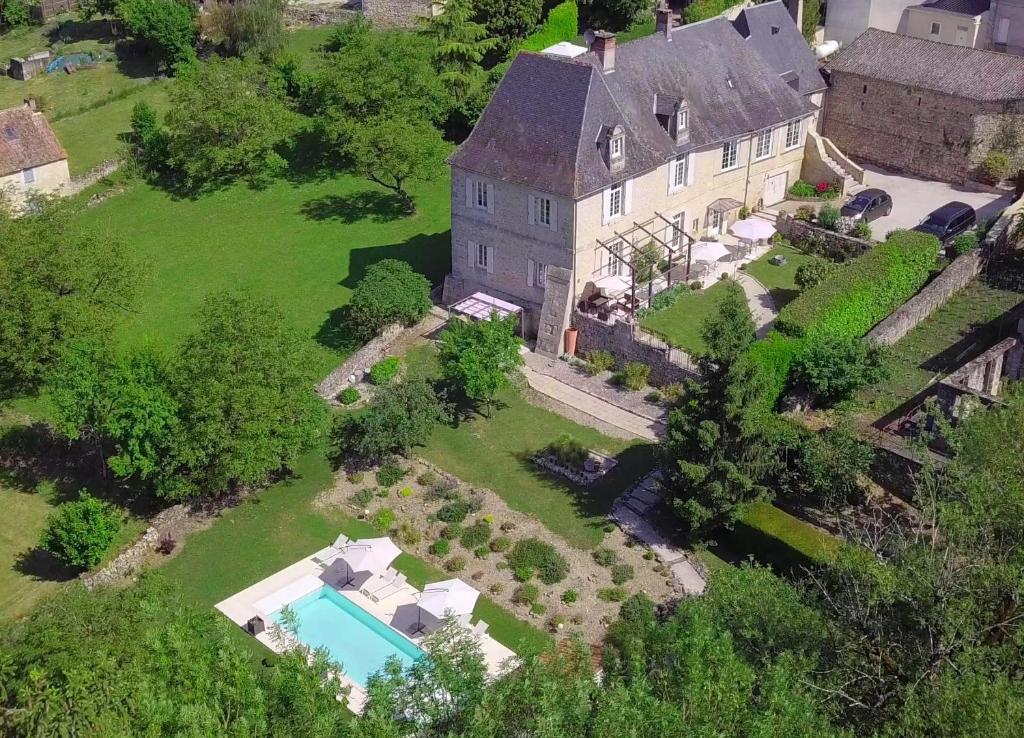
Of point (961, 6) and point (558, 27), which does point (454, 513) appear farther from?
point (961, 6)

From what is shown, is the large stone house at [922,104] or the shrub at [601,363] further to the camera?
the large stone house at [922,104]

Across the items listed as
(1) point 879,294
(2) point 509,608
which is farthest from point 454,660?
(1) point 879,294

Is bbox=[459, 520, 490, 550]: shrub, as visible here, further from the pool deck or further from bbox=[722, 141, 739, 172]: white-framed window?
bbox=[722, 141, 739, 172]: white-framed window

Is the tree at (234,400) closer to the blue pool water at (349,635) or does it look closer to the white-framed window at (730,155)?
the blue pool water at (349,635)

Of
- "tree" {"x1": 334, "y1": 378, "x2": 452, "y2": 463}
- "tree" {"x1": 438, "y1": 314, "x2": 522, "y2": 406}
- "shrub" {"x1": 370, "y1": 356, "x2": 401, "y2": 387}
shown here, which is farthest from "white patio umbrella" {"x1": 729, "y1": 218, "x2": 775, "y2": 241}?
"tree" {"x1": 334, "y1": 378, "x2": 452, "y2": 463}

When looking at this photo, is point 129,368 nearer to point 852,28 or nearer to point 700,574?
point 700,574

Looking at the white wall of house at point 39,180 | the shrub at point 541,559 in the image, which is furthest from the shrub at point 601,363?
the white wall of house at point 39,180
